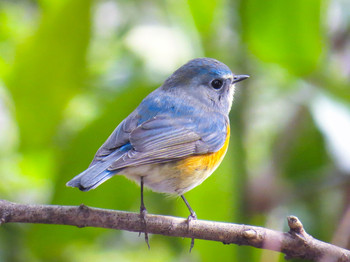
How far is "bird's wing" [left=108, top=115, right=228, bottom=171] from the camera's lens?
289cm

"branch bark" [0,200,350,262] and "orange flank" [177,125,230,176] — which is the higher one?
"orange flank" [177,125,230,176]

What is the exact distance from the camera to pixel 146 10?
476cm

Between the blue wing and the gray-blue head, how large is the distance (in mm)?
132

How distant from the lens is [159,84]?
3855 millimetres

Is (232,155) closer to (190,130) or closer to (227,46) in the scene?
(190,130)

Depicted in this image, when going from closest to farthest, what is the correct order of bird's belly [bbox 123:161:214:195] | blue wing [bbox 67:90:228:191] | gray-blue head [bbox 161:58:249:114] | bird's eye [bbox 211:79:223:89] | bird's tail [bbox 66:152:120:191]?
bird's tail [bbox 66:152:120:191] → blue wing [bbox 67:90:228:191] → bird's belly [bbox 123:161:214:195] → gray-blue head [bbox 161:58:249:114] → bird's eye [bbox 211:79:223:89]

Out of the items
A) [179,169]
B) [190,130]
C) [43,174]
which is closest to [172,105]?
[190,130]

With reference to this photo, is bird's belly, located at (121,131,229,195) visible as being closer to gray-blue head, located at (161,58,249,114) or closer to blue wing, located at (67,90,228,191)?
blue wing, located at (67,90,228,191)

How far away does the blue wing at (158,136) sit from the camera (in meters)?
2.81

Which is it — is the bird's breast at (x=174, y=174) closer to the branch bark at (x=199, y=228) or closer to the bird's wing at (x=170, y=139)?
the bird's wing at (x=170, y=139)

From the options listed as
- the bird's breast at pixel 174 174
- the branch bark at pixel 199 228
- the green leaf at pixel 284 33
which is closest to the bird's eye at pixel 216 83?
the green leaf at pixel 284 33

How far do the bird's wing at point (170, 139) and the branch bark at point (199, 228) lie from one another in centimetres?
29

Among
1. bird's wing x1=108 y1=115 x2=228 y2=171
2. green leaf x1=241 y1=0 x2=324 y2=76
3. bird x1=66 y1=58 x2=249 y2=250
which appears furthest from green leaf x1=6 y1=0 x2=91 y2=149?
green leaf x1=241 y1=0 x2=324 y2=76

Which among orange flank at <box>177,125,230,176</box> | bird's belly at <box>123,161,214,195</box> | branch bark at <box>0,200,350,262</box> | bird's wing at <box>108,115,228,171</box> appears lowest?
branch bark at <box>0,200,350,262</box>
